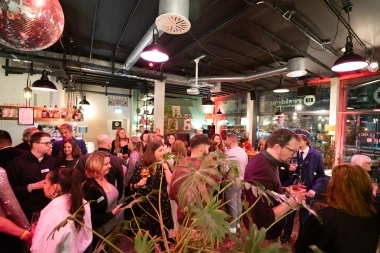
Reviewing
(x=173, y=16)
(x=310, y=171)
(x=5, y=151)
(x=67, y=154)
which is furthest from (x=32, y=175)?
(x=310, y=171)

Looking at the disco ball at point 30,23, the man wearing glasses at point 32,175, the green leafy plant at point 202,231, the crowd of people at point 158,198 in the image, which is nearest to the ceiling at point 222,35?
the disco ball at point 30,23

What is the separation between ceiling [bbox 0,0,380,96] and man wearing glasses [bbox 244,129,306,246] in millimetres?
1987

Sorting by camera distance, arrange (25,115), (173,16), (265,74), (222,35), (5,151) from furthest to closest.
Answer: (265,74) → (25,115) → (222,35) → (5,151) → (173,16)

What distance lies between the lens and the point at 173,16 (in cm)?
215

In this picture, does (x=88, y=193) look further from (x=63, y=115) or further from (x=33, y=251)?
(x=63, y=115)

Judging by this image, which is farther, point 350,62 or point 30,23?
point 350,62

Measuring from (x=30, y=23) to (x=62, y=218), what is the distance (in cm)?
120

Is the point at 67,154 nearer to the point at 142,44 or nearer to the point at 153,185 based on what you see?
A: the point at 153,185

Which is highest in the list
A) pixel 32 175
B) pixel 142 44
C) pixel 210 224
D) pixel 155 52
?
pixel 142 44

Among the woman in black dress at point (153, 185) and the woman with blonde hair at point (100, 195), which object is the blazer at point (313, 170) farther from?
the woman with blonde hair at point (100, 195)

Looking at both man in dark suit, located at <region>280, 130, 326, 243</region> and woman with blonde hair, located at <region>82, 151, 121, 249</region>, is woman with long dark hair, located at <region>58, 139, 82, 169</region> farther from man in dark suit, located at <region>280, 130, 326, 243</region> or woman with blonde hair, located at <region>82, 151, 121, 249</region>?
man in dark suit, located at <region>280, 130, 326, 243</region>

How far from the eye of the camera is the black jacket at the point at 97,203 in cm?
184

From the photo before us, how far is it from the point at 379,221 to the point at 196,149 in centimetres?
144

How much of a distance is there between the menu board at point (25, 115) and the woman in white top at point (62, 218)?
402 centimetres
